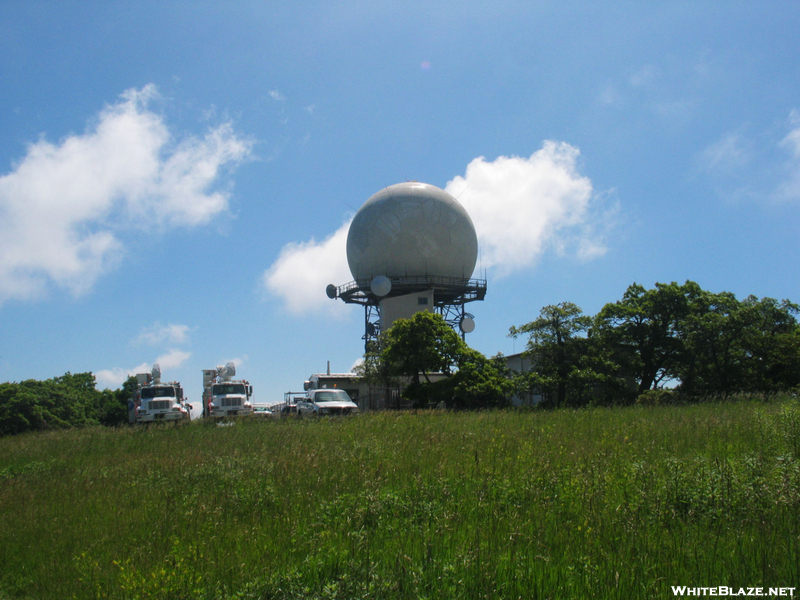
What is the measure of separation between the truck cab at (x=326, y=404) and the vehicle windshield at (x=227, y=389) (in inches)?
188

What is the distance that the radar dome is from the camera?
163 feet

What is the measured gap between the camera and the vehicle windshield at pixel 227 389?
1188 inches

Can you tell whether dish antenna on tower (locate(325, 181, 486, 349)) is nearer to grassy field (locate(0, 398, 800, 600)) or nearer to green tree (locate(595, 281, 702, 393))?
green tree (locate(595, 281, 702, 393))

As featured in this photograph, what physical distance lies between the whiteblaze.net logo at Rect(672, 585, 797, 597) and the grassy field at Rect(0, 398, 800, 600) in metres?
0.06

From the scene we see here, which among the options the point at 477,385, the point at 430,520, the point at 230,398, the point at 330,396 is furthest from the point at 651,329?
the point at 430,520

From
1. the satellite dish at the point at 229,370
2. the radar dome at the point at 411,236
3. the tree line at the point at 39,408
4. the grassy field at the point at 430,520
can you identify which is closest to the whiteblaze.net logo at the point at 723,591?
the grassy field at the point at 430,520

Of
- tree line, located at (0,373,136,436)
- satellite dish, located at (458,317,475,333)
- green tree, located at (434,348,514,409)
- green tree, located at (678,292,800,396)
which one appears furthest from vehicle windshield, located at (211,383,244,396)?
satellite dish, located at (458,317,475,333)

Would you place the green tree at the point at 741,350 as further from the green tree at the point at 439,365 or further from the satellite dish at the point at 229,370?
the satellite dish at the point at 229,370

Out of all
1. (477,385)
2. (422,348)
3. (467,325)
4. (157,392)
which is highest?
(467,325)

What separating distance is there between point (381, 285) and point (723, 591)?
4469 cm

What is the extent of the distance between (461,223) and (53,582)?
49265 millimetres

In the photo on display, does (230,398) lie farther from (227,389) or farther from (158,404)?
(158,404)

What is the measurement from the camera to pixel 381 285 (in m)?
48.2

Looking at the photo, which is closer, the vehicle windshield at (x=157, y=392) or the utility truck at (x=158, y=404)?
the utility truck at (x=158, y=404)
